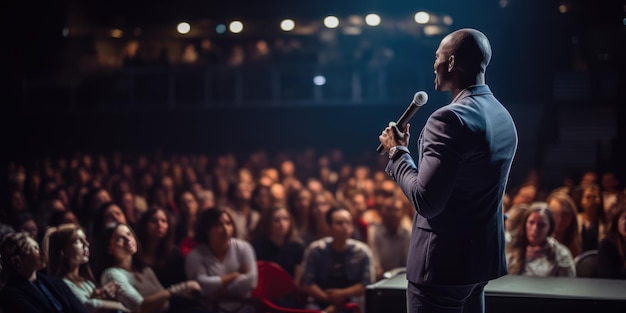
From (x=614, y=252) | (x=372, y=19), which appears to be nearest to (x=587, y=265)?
(x=614, y=252)

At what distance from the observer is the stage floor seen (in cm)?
331

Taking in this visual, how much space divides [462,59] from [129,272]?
3.60 metres

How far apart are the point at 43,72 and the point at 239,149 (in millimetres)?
4374

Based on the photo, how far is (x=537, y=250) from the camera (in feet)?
18.0

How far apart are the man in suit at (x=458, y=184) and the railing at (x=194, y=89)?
1457cm

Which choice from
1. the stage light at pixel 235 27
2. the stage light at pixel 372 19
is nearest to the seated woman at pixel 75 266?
the stage light at pixel 372 19

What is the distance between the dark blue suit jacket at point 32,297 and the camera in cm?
422

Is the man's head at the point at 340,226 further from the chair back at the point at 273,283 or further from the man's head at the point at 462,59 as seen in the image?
the man's head at the point at 462,59

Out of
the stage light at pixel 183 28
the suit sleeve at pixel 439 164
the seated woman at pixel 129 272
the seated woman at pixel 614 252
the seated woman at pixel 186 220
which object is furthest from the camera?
the stage light at pixel 183 28

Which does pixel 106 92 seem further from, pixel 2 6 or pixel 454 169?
pixel 454 169

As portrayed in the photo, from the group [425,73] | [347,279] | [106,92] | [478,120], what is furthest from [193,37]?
[478,120]

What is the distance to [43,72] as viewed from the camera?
58.3 ft

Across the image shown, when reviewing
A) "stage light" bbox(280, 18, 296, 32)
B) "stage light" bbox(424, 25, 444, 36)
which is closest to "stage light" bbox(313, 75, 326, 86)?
"stage light" bbox(280, 18, 296, 32)

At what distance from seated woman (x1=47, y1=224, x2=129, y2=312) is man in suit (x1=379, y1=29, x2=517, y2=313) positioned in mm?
3082
